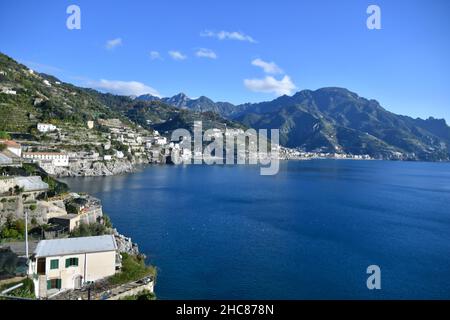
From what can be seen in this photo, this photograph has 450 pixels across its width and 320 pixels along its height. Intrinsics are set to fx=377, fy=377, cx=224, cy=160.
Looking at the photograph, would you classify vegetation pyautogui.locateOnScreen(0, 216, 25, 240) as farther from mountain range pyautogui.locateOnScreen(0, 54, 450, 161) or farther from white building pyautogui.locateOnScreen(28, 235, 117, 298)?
mountain range pyautogui.locateOnScreen(0, 54, 450, 161)

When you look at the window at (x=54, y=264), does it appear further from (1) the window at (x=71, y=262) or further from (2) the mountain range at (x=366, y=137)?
(2) the mountain range at (x=366, y=137)

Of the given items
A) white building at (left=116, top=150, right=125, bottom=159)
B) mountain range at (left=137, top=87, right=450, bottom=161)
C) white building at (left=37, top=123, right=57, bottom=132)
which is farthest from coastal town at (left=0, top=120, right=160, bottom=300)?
mountain range at (left=137, top=87, right=450, bottom=161)

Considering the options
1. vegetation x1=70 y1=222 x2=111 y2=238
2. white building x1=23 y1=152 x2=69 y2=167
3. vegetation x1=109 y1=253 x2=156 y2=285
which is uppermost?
white building x1=23 y1=152 x2=69 y2=167

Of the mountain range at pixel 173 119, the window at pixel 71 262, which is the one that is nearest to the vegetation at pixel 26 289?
the window at pixel 71 262

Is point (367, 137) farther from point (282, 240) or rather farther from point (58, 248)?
point (58, 248)

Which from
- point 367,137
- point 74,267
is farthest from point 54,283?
point 367,137
